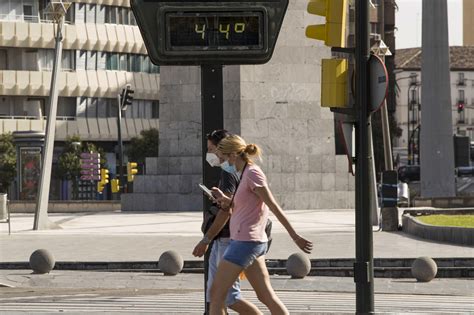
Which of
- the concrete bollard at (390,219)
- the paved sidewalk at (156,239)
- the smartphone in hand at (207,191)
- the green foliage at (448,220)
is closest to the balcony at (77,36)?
the paved sidewalk at (156,239)

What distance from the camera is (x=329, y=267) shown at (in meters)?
23.7

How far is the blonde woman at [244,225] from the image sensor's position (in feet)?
37.2

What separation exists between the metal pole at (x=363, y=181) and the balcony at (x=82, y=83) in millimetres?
74516

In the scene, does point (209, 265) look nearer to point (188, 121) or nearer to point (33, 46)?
point (188, 121)

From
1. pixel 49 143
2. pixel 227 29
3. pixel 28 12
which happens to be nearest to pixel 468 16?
pixel 28 12

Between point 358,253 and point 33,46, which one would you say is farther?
point 33,46

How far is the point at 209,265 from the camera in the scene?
11820mm

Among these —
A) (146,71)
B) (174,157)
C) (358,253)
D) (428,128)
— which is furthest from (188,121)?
(146,71)

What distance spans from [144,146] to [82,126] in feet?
16.2

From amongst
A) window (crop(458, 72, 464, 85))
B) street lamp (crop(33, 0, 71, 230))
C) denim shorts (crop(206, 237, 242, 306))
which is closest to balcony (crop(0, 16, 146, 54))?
street lamp (crop(33, 0, 71, 230))

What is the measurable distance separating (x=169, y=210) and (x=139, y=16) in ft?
130

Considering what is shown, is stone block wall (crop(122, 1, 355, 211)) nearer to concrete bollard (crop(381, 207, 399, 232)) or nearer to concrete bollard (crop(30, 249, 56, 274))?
concrete bollard (crop(381, 207, 399, 232))

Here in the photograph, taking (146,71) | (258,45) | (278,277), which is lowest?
(278,277)

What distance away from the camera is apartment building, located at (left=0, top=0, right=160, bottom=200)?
87312 millimetres
